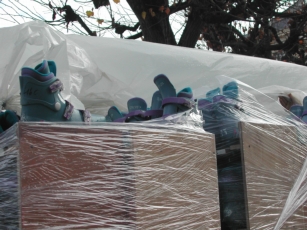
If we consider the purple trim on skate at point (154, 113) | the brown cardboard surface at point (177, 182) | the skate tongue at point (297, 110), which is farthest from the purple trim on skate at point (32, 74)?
the skate tongue at point (297, 110)

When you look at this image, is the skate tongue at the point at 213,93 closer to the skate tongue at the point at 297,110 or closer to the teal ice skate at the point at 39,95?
the skate tongue at the point at 297,110

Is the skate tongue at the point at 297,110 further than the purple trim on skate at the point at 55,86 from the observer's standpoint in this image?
Yes

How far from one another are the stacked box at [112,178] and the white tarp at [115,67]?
2.50 ft

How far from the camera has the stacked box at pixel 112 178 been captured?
1.41 meters

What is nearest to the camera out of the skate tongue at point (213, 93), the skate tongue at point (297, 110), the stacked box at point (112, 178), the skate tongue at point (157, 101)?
the stacked box at point (112, 178)

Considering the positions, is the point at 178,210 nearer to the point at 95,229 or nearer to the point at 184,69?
the point at 95,229

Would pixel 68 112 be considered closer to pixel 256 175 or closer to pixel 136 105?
pixel 136 105

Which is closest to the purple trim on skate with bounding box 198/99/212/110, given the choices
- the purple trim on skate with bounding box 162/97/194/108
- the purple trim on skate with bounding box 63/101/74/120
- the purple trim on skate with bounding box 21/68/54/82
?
the purple trim on skate with bounding box 162/97/194/108

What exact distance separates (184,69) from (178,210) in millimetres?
1518

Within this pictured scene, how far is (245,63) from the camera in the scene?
133 inches

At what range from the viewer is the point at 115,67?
296 centimetres

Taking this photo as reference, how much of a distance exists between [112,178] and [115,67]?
152cm

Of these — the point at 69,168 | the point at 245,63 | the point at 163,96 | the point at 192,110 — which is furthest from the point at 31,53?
the point at 245,63

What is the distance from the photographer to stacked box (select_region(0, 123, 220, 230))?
4.62 ft
